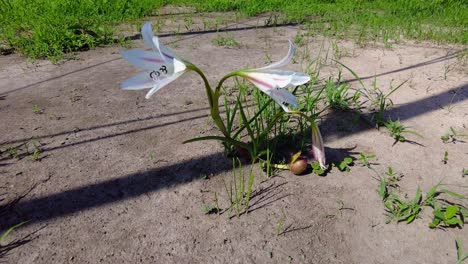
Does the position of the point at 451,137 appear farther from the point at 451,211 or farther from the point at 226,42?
the point at 226,42

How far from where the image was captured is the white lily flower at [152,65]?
4.46 feet

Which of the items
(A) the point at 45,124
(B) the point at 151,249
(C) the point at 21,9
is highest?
(C) the point at 21,9

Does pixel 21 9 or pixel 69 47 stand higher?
pixel 21 9

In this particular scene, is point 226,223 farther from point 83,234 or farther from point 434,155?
point 434,155

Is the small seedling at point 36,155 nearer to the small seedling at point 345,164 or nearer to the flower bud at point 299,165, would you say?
the flower bud at point 299,165

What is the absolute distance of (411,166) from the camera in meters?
1.91

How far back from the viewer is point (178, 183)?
70.3 inches

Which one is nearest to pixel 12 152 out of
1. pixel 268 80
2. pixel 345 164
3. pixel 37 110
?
pixel 37 110

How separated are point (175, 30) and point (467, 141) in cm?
393

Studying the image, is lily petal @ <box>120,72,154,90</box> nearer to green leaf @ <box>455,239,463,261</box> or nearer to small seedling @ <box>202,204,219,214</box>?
small seedling @ <box>202,204,219,214</box>

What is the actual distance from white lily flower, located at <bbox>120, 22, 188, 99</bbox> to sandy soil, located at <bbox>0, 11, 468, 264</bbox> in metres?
0.64

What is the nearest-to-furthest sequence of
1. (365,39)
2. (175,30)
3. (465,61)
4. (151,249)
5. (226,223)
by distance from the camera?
1. (151,249)
2. (226,223)
3. (465,61)
4. (365,39)
5. (175,30)

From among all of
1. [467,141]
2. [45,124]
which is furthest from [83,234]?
[467,141]

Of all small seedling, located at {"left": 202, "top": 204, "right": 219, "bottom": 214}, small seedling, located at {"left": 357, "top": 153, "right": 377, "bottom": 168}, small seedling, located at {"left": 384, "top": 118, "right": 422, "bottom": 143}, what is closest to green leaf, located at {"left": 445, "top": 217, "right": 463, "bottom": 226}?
small seedling, located at {"left": 357, "top": 153, "right": 377, "bottom": 168}
